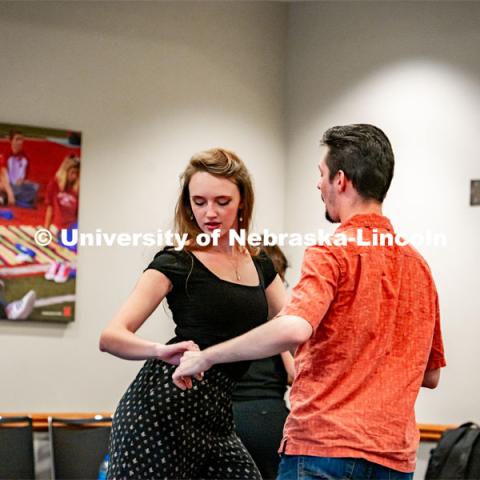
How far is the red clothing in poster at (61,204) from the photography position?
436cm

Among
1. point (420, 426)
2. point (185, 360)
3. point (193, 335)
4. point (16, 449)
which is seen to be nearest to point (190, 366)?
point (185, 360)

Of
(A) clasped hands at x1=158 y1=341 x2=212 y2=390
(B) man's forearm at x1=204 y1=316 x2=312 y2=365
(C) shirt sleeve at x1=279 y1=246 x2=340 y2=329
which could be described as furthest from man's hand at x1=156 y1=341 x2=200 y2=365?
(C) shirt sleeve at x1=279 y1=246 x2=340 y2=329

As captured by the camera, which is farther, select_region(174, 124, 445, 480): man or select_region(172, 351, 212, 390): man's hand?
select_region(172, 351, 212, 390): man's hand

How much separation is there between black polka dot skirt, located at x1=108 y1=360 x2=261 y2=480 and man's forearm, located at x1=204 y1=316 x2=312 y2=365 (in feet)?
1.14

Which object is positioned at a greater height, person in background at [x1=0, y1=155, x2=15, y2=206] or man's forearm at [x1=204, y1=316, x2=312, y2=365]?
person in background at [x1=0, y1=155, x2=15, y2=206]

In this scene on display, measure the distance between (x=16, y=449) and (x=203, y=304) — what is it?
7.56 ft

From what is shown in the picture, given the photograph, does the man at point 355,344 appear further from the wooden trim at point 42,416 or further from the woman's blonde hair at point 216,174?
the wooden trim at point 42,416

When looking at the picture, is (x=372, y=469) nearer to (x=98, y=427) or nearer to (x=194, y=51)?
(x=98, y=427)

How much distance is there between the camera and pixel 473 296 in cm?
426

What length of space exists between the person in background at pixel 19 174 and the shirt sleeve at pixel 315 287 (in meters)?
2.72

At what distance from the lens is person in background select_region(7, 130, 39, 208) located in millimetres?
4293

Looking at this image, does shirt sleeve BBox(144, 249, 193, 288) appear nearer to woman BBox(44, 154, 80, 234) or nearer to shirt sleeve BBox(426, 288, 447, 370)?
shirt sleeve BBox(426, 288, 447, 370)

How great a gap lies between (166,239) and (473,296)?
161 centimetres

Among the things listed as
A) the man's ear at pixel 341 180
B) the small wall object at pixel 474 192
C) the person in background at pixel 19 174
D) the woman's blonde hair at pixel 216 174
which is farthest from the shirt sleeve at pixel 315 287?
the person in background at pixel 19 174
